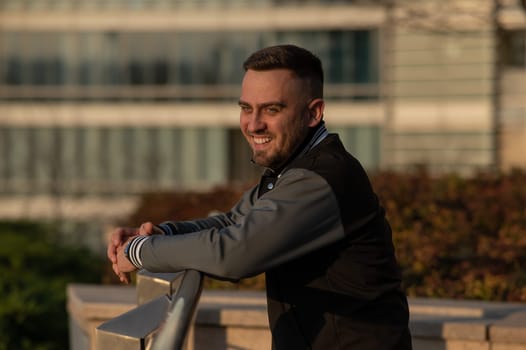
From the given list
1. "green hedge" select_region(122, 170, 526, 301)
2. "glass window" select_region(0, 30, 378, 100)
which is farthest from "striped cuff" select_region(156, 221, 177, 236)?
"glass window" select_region(0, 30, 378, 100)

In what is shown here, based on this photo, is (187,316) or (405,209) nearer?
(187,316)

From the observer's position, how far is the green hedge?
7.25 metres

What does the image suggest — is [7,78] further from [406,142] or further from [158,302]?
[158,302]

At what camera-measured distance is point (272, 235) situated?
10.4ft

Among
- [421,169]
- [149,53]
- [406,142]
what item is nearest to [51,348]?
[421,169]

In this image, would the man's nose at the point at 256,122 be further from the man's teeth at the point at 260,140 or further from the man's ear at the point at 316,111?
the man's ear at the point at 316,111

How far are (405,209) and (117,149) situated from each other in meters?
28.2

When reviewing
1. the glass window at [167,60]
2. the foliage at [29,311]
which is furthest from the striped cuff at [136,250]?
the glass window at [167,60]

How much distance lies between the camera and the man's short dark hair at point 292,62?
132 inches

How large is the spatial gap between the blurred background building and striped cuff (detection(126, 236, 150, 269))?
30.3m

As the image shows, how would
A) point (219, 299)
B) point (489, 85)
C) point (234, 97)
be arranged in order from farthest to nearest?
1. point (234, 97)
2. point (489, 85)
3. point (219, 299)

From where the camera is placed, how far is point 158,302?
328cm

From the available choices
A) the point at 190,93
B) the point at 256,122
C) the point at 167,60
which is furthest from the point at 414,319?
the point at 167,60

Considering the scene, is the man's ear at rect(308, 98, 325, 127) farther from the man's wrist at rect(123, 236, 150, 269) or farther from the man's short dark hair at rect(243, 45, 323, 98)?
the man's wrist at rect(123, 236, 150, 269)
